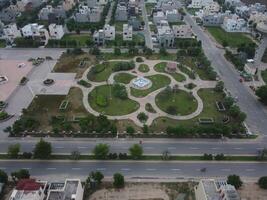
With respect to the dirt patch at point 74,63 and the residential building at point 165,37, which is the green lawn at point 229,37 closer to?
the residential building at point 165,37

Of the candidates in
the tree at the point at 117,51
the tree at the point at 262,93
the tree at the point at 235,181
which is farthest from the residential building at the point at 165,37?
the tree at the point at 235,181

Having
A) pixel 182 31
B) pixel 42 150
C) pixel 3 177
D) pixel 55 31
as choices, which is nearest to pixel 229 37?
pixel 182 31

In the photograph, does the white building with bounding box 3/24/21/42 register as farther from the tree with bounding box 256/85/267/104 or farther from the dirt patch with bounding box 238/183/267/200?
the dirt patch with bounding box 238/183/267/200

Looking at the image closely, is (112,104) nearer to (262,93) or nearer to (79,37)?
(262,93)

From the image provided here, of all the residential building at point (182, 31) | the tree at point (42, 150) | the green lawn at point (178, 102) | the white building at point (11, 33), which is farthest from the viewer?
the residential building at point (182, 31)

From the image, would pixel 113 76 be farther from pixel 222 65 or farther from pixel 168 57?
pixel 222 65

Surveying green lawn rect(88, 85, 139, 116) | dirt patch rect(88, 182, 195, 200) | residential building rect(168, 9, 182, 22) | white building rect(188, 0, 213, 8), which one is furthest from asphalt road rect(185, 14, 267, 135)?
white building rect(188, 0, 213, 8)

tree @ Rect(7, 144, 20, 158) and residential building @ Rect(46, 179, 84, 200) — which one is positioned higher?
residential building @ Rect(46, 179, 84, 200)
